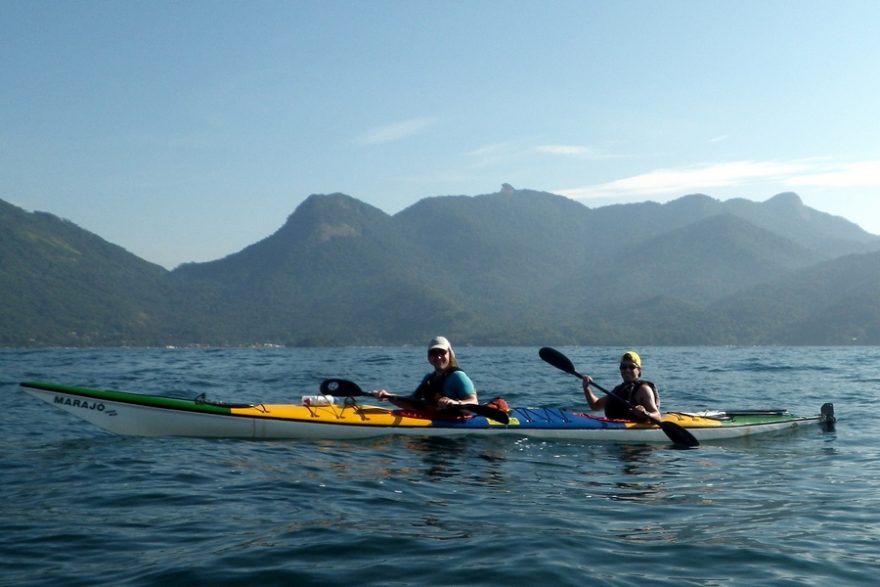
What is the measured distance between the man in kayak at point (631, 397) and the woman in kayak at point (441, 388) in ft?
5.68

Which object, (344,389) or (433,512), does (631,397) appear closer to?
(344,389)

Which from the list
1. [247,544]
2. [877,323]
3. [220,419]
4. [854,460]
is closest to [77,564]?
[247,544]

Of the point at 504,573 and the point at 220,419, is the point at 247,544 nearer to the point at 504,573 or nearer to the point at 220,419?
the point at 504,573

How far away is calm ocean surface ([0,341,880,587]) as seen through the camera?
16.9 ft

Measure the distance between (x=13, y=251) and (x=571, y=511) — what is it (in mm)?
194615

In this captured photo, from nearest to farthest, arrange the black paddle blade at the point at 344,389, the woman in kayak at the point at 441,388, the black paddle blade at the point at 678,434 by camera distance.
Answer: the woman in kayak at the point at 441,388 → the black paddle blade at the point at 678,434 → the black paddle blade at the point at 344,389

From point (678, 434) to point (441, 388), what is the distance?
10.8 ft

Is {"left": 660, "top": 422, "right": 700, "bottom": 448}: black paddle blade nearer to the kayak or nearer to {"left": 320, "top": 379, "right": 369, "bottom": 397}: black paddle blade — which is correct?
the kayak

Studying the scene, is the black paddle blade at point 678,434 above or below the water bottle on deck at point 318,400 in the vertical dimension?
below

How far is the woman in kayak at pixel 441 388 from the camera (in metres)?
10.8

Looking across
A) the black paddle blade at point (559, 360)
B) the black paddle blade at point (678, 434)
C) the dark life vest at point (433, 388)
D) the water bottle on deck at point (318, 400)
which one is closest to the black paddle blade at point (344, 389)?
the water bottle on deck at point (318, 400)

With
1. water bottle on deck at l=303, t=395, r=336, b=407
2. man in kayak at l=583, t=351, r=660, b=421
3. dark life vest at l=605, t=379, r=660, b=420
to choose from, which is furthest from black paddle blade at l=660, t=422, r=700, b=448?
water bottle on deck at l=303, t=395, r=336, b=407

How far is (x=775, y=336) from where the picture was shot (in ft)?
471

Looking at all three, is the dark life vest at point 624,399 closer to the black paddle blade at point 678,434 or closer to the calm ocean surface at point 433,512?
the black paddle blade at point 678,434
